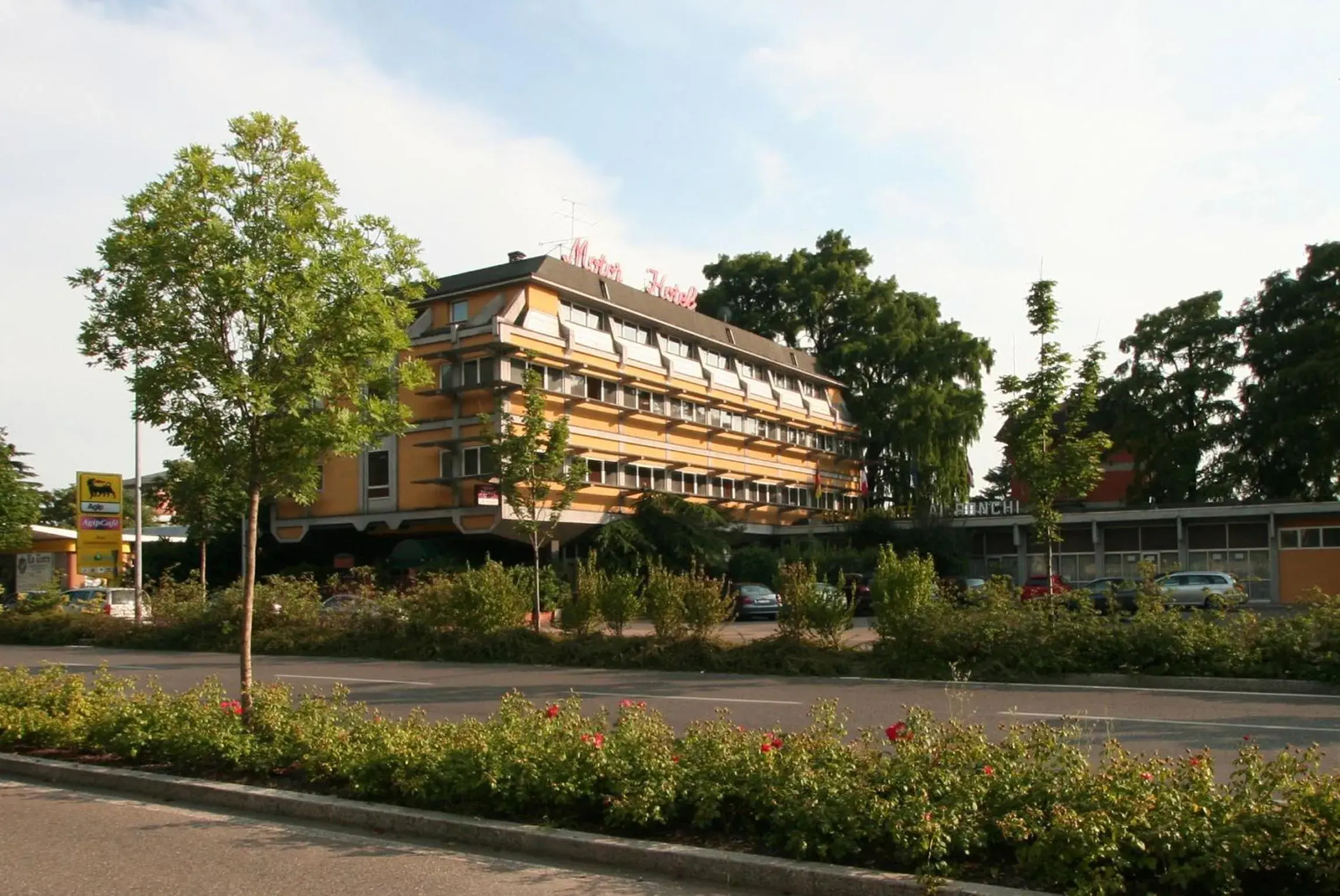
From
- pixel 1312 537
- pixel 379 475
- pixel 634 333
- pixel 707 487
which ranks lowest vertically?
pixel 1312 537

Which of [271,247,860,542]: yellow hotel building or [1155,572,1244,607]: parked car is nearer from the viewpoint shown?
[1155,572,1244,607]: parked car

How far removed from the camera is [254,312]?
9.39 meters

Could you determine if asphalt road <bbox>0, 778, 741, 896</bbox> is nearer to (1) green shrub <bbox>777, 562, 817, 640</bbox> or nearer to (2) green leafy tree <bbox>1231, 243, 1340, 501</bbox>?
(1) green shrub <bbox>777, 562, 817, 640</bbox>

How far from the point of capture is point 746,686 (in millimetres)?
16156

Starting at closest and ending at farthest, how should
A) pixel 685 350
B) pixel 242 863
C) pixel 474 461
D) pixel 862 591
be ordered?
pixel 242 863, pixel 862 591, pixel 474 461, pixel 685 350

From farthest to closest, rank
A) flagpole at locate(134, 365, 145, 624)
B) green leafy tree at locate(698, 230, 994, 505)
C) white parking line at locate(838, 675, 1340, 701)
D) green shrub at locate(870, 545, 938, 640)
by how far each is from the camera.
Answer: green leafy tree at locate(698, 230, 994, 505) → flagpole at locate(134, 365, 145, 624) → green shrub at locate(870, 545, 938, 640) → white parking line at locate(838, 675, 1340, 701)

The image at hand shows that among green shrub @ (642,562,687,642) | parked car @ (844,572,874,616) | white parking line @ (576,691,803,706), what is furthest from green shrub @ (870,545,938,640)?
parked car @ (844,572,874,616)

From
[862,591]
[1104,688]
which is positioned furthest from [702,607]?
[862,591]

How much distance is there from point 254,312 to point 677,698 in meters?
7.80

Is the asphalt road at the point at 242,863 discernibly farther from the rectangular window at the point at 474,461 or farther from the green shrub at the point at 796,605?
the rectangular window at the point at 474,461

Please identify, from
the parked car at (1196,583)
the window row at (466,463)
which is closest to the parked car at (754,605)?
the window row at (466,463)

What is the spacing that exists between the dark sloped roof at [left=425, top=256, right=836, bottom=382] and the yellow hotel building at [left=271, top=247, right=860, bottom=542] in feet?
0.32

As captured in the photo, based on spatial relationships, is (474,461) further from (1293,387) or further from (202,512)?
(1293,387)

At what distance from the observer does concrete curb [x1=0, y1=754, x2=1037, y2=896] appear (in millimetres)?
5695
